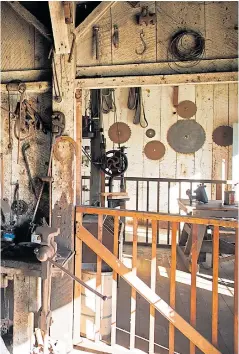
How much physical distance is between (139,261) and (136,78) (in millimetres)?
2570

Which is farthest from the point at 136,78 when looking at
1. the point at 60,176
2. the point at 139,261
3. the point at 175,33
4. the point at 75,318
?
the point at 139,261

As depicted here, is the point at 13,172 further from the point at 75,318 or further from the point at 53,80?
→ the point at 75,318

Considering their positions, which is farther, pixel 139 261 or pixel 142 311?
pixel 139 261

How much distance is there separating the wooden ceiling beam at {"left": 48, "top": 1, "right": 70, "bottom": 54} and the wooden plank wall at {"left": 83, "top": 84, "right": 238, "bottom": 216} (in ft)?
14.2

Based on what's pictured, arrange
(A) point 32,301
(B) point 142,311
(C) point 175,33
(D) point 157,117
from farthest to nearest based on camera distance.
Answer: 1. (D) point 157,117
2. (B) point 142,311
3. (C) point 175,33
4. (A) point 32,301

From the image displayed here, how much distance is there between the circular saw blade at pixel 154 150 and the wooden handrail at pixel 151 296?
4.32 m

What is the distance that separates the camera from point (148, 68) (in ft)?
7.65

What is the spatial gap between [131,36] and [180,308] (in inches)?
95.6

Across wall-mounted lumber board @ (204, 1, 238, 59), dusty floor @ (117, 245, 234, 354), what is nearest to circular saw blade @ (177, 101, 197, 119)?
dusty floor @ (117, 245, 234, 354)

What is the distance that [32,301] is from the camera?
7.10ft

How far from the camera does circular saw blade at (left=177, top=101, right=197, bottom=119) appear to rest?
20.6 feet

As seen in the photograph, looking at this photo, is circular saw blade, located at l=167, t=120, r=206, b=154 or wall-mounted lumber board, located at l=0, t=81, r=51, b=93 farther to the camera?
circular saw blade, located at l=167, t=120, r=206, b=154

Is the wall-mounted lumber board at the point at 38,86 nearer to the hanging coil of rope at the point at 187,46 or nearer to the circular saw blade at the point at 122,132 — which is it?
the hanging coil of rope at the point at 187,46

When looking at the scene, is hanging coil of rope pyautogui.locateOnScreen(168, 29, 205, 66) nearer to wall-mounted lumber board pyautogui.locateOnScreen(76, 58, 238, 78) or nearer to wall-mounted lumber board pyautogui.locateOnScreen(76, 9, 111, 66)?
wall-mounted lumber board pyautogui.locateOnScreen(76, 58, 238, 78)
